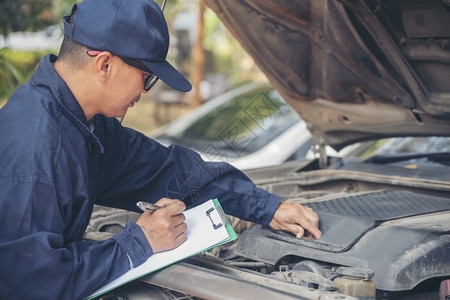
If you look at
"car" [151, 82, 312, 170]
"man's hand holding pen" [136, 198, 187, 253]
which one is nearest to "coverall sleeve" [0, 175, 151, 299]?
"man's hand holding pen" [136, 198, 187, 253]

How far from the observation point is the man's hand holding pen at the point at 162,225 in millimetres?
1743

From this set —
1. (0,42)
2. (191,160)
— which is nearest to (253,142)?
(191,160)

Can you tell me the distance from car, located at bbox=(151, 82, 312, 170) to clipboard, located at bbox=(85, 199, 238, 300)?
88.0 inches

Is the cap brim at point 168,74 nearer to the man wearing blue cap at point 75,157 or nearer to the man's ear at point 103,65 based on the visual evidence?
the man wearing blue cap at point 75,157

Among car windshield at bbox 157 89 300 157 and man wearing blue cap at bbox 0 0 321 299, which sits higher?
car windshield at bbox 157 89 300 157

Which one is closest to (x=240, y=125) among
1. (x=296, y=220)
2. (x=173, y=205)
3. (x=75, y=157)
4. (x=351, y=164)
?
(x=351, y=164)

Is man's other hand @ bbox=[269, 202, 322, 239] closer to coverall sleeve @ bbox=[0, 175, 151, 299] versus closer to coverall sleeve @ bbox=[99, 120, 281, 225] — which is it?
coverall sleeve @ bbox=[99, 120, 281, 225]

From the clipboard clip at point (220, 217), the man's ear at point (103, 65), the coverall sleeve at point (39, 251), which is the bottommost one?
the coverall sleeve at point (39, 251)

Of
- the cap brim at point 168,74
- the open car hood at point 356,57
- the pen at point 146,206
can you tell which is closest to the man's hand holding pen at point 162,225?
the pen at point 146,206

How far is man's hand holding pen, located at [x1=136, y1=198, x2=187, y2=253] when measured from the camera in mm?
1743

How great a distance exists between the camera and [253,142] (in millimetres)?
5023

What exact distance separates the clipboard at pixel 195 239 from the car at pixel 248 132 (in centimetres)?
223

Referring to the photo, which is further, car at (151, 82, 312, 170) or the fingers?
car at (151, 82, 312, 170)

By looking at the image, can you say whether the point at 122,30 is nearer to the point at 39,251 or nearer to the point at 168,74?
the point at 168,74
